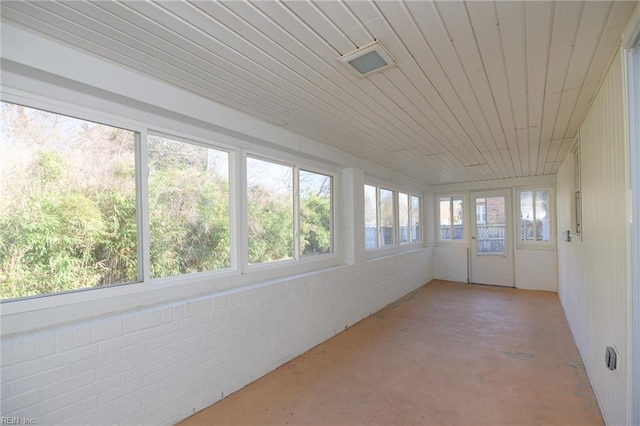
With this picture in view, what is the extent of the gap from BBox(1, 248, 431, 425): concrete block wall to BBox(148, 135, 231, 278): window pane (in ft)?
1.15

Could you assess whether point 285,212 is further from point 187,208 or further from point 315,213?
point 187,208

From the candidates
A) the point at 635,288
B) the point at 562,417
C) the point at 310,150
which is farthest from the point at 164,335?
the point at 562,417

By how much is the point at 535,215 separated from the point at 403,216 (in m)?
2.96

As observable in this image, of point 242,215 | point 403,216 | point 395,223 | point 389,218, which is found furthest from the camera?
point 403,216

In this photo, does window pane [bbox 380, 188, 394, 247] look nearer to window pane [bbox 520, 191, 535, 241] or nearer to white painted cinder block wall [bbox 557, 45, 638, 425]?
white painted cinder block wall [bbox 557, 45, 638, 425]

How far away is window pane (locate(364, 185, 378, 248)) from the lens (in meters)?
5.10

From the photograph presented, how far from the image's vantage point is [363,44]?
1.69m

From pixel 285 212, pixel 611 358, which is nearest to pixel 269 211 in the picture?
pixel 285 212

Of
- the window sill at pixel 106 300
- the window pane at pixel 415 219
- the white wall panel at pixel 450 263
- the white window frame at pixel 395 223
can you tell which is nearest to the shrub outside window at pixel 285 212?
the window sill at pixel 106 300

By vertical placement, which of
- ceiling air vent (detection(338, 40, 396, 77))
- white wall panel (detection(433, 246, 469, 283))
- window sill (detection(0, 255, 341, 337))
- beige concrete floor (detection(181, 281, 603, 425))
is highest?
ceiling air vent (detection(338, 40, 396, 77))

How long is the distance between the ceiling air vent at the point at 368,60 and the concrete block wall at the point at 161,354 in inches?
81.0

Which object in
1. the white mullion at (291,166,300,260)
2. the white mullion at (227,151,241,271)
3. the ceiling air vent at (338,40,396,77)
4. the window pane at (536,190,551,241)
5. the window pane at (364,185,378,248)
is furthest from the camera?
the window pane at (536,190,551,241)

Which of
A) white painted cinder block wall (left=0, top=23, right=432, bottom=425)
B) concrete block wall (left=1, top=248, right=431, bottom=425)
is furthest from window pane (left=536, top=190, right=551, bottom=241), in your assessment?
white painted cinder block wall (left=0, top=23, right=432, bottom=425)

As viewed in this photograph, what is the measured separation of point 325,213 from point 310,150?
1009 mm
